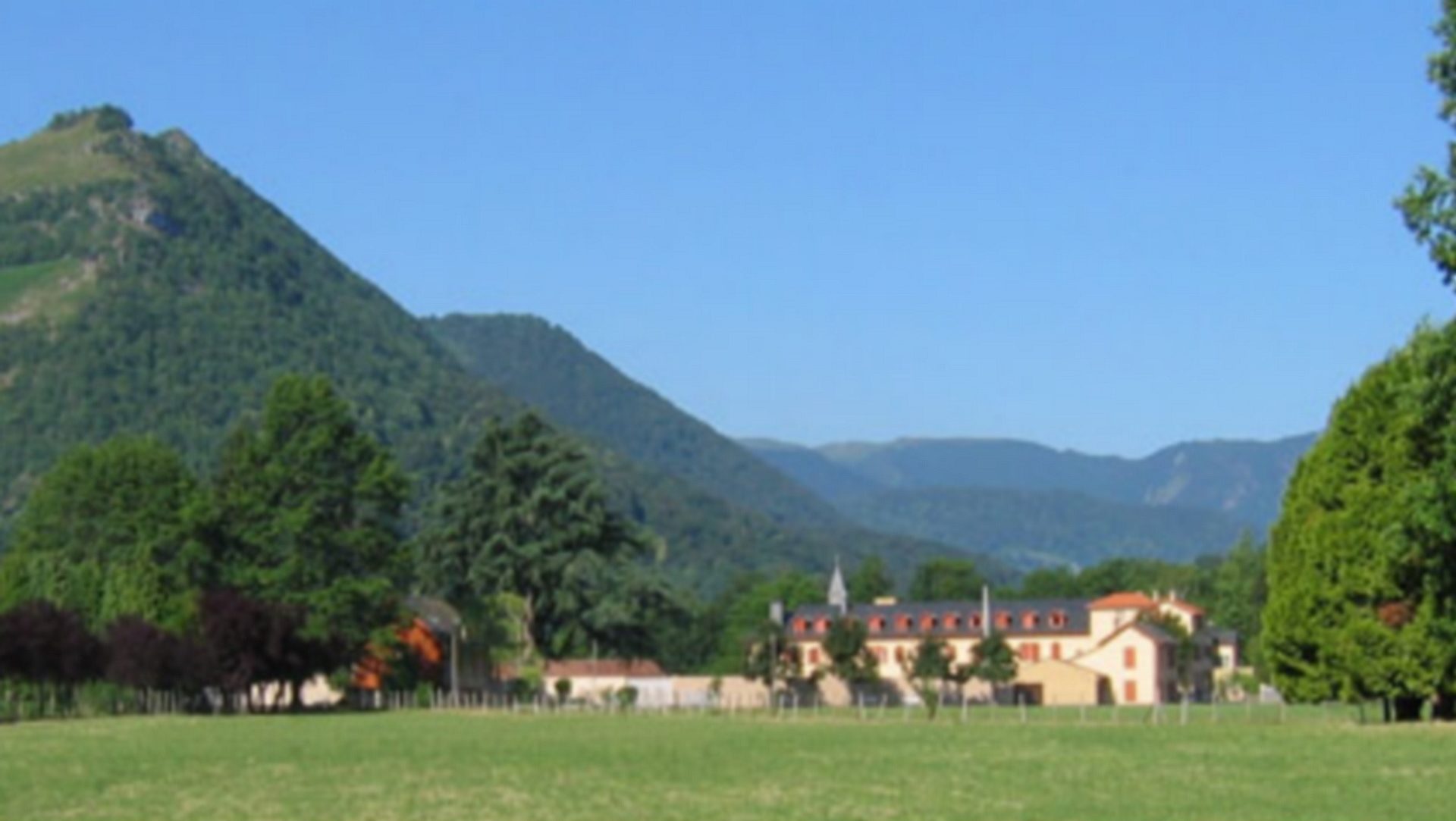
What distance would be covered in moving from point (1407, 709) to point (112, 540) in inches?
2502

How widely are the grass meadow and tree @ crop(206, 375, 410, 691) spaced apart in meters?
26.0

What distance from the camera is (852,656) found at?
13850 cm

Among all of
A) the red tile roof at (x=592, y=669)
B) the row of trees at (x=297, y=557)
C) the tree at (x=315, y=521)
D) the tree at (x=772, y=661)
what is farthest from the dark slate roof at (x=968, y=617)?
the tree at (x=315, y=521)

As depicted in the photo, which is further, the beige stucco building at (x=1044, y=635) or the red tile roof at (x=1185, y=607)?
the red tile roof at (x=1185, y=607)

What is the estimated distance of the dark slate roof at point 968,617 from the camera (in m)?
160

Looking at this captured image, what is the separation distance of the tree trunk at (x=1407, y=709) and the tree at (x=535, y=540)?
4901 centimetres

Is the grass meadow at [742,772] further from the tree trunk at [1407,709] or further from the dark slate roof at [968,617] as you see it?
the dark slate roof at [968,617]

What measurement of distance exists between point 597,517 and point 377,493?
16145mm

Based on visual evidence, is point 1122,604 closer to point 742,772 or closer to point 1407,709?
point 1407,709

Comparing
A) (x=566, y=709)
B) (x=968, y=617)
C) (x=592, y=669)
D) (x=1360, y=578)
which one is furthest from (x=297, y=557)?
(x=968, y=617)

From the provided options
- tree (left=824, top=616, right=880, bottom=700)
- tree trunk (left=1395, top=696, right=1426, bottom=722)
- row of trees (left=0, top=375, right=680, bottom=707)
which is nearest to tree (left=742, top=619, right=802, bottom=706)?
tree (left=824, top=616, right=880, bottom=700)

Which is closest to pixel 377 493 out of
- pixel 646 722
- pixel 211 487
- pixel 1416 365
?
pixel 211 487

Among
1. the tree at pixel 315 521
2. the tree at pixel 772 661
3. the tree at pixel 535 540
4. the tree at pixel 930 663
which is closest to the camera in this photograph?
the tree at pixel 315 521

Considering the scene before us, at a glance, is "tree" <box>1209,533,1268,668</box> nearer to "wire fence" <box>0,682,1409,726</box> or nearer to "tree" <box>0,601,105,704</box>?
"wire fence" <box>0,682,1409,726</box>
